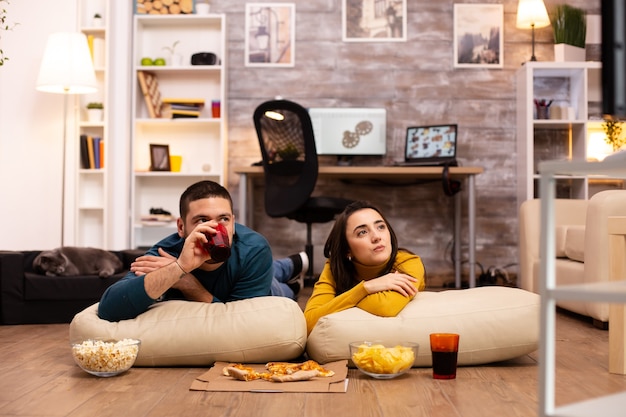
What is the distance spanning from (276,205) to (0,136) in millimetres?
1963

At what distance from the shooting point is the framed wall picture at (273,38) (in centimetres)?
573

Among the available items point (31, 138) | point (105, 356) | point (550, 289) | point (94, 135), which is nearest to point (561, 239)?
point (105, 356)

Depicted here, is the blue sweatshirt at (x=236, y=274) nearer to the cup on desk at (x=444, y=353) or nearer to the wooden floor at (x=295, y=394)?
the wooden floor at (x=295, y=394)

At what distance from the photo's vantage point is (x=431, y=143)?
5.40m

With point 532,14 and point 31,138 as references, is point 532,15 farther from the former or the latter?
point 31,138

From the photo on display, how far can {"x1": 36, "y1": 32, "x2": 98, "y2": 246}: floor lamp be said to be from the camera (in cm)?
476

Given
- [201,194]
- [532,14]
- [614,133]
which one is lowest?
[201,194]

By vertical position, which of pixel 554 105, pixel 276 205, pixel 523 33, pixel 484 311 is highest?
pixel 523 33

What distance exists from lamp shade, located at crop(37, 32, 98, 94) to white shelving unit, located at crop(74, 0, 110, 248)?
361 millimetres

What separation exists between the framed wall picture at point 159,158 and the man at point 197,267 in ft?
9.56

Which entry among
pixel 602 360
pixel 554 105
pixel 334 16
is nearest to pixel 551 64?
pixel 554 105

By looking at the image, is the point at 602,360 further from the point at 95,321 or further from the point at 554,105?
the point at 554,105

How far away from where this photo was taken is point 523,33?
5.72 metres

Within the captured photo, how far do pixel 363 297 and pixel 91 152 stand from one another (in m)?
3.31
